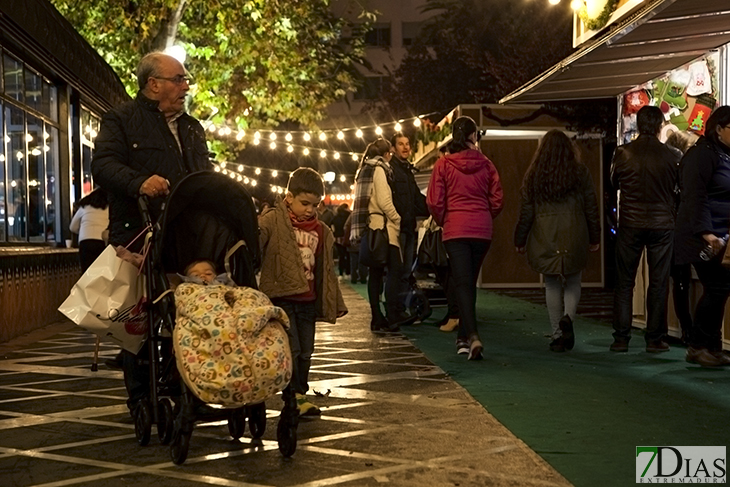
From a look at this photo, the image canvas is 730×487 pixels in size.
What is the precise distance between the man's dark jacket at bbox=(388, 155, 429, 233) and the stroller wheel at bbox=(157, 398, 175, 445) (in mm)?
6743

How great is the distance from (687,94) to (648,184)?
1842 millimetres

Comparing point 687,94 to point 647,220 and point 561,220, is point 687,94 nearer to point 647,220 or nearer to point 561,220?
point 647,220

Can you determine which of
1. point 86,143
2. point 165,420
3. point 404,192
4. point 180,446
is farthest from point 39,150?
point 180,446

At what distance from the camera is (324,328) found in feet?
45.3

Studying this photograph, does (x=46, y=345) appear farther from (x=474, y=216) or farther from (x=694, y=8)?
(x=694, y=8)

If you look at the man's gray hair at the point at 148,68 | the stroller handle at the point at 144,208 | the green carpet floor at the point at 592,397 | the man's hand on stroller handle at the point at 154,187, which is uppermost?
the man's gray hair at the point at 148,68

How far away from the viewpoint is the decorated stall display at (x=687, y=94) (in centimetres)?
1083

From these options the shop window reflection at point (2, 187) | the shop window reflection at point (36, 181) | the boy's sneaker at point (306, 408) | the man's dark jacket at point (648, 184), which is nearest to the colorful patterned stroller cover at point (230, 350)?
the boy's sneaker at point (306, 408)

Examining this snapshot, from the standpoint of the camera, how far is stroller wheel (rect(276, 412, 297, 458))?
5648mm

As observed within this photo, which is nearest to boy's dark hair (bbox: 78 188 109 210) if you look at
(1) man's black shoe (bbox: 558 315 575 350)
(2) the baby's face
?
(1) man's black shoe (bbox: 558 315 575 350)

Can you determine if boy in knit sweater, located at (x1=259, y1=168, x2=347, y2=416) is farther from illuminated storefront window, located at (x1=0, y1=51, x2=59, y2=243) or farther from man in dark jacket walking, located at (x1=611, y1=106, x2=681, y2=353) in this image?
illuminated storefront window, located at (x1=0, y1=51, x2=59, y2=243)

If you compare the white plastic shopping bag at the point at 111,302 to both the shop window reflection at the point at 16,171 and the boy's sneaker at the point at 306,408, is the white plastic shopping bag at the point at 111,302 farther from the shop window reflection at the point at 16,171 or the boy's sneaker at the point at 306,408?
the shop window reflection at the point at 16,171

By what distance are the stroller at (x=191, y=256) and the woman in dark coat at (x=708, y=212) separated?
4.34 metres

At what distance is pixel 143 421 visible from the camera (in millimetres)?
6008
